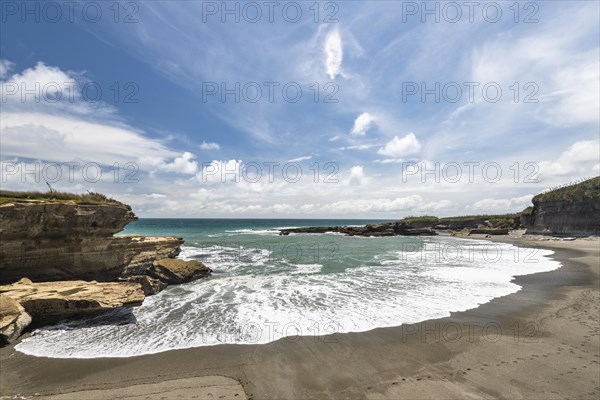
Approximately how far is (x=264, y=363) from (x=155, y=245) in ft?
63.7

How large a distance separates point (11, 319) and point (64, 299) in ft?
5.76

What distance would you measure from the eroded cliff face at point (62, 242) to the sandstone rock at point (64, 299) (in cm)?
194

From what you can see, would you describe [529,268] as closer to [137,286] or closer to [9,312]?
[137,286]

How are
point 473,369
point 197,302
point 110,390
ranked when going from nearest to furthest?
point 110,390 → point 473,369 → point 197,302

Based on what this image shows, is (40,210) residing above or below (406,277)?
above

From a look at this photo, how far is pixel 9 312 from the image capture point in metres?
10.8

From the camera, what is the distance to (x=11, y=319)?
10680mm

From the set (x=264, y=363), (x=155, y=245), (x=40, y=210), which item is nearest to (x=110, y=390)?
(x=264, y=363)

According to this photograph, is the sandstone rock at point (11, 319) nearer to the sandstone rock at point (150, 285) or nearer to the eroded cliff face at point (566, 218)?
the sandstone rock at point (150, 285)

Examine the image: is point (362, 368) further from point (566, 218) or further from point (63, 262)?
point (566, 218)

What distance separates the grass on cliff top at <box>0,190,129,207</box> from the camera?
14.2 meters

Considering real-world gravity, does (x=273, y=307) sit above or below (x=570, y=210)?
below

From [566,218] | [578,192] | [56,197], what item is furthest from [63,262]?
[566,218]

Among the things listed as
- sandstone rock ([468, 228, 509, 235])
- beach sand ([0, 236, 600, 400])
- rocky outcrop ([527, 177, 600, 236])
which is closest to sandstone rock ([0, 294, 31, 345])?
beach sand ([0, 236, 600, 400])
